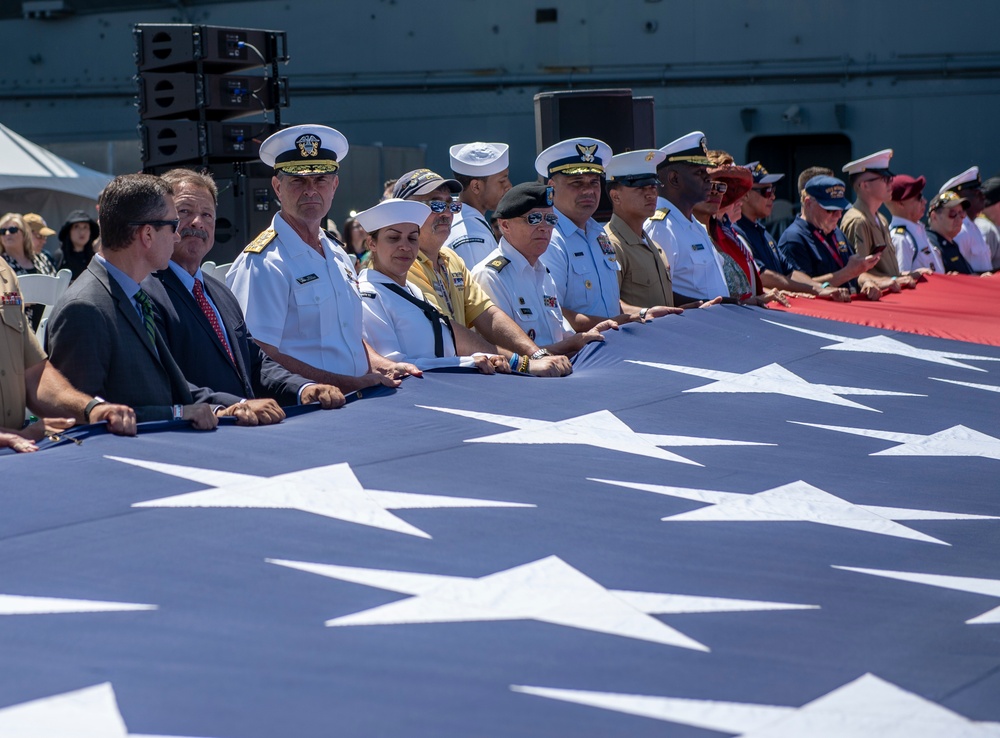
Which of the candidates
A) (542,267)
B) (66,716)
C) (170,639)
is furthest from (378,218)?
(66,716)

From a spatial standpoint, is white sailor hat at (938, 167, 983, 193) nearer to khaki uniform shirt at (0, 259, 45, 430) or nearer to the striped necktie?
the striped necktie

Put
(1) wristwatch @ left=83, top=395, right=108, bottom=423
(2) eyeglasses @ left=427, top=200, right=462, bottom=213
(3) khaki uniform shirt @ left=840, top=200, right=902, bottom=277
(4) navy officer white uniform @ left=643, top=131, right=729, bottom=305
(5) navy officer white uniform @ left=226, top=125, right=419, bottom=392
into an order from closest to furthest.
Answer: (1) wristwatch @ left=83, top=395, right=108, bottom=423 < (5) navy officer white uniform @ left=226, top=125, right=419, bottom=392 < (2) eyeglasses @ left=427, top=200, right=462, bottom=213 < (4) navy officer white uniform @ left=643, top=131, right=729, bottom=305 < (3) khaki uniform shirt @ left=840, top=200, right=902, bottom=277

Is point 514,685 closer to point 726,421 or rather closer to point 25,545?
point 25,545

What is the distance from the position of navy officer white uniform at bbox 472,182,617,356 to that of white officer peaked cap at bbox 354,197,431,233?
0.70 meters

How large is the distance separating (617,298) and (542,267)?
541 millimetres

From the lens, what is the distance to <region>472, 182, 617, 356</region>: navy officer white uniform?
5047mm

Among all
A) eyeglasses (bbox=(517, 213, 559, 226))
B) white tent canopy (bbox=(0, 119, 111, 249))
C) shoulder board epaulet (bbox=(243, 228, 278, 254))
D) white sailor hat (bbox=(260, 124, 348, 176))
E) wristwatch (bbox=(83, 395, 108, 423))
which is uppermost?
white tent canopy (bbox=(0, 119, 111, 249))

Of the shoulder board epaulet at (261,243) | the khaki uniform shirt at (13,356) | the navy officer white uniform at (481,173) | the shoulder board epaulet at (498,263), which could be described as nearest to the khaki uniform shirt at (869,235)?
the navy officer white uniform at (481,173)

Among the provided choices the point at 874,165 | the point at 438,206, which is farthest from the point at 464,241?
the point at 874,165

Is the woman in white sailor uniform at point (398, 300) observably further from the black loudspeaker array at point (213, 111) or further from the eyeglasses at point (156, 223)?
the black loudspeaker array at point (213, 111)

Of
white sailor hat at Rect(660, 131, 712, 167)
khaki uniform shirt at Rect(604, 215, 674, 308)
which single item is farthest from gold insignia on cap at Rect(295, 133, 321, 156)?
white sailor hat at Rect(660, 131, 712, 167)

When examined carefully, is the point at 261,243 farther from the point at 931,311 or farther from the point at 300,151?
the point at 931,311

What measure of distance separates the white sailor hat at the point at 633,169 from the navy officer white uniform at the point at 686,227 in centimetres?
34

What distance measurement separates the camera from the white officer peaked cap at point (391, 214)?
441cm
